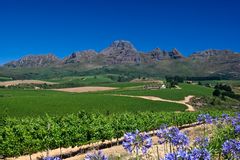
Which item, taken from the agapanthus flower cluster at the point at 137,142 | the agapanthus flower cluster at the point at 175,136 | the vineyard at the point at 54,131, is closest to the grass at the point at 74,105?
the vineyard at the point at 54,131

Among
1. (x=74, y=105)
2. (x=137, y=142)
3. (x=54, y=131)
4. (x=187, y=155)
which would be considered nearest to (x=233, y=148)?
(x=187, y=155)

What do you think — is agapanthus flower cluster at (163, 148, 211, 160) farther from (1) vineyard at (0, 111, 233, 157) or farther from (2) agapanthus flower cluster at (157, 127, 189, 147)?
(1) vineyard at (0, 111, 233, 157)

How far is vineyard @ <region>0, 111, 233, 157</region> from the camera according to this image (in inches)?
1003

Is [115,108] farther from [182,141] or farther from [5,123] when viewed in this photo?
[182,141]

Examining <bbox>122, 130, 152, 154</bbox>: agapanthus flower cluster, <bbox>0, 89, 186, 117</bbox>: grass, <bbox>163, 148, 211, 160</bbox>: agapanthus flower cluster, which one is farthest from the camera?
<bbox>0, 89, 186, 117</bbox>: grass

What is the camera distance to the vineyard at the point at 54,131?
2547 cm

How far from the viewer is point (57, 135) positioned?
2795 cm

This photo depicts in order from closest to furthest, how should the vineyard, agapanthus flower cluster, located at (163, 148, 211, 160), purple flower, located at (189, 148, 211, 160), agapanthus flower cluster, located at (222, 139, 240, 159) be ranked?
agapanthus flower cluster, located at (163, 148, 211, 160), purple flower, located at (189, 148, 211, 160), agapanthus flower cluster, located at (222, 139, 240, 159), the vineyard

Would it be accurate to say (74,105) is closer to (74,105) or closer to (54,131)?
(74,105)

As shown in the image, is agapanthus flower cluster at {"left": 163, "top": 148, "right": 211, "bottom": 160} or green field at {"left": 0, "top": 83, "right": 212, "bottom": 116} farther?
green field at {"left": 0, "top": 83, "right": 212, "bottom": 116}

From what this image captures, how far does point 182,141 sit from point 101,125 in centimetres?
2540

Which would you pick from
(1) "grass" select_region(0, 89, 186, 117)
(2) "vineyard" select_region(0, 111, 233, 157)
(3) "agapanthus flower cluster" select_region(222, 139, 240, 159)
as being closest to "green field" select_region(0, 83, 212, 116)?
(1) "grass" select_region(0, 89, 186, 117)

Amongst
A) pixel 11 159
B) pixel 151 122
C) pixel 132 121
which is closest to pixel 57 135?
pixel 11 159

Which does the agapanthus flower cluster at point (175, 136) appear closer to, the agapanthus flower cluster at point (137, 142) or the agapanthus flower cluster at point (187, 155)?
the agapanthus flower cluster at point (137, 142)
